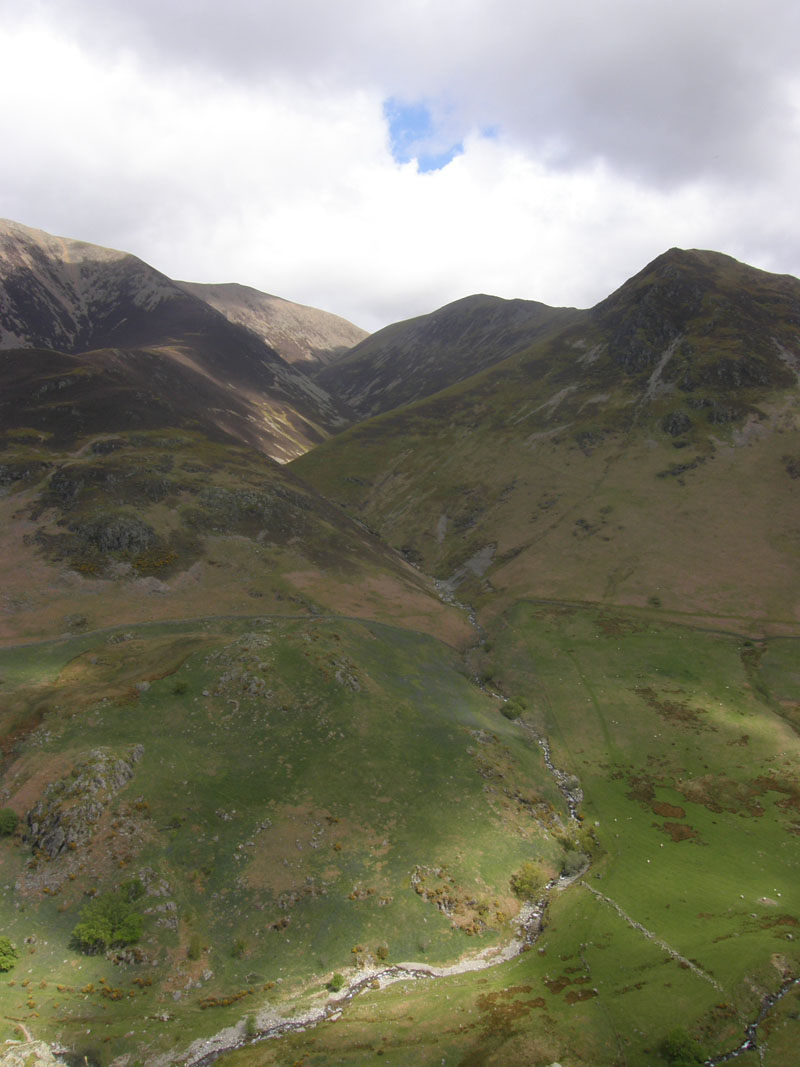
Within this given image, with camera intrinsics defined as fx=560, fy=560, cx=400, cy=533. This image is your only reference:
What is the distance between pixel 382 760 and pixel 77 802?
23.8 metres

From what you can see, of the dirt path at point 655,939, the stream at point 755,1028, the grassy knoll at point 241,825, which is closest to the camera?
the stream at point 755,1028

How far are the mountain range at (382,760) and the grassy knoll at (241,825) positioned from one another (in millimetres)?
239

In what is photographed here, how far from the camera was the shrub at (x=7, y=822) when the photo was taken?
1513 inches

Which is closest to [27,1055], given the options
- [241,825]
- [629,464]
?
[241,825]

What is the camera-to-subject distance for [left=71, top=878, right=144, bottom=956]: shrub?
3266cm

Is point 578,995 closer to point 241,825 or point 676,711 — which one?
point 241,825

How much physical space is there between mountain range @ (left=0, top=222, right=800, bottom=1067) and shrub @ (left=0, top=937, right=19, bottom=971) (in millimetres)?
140

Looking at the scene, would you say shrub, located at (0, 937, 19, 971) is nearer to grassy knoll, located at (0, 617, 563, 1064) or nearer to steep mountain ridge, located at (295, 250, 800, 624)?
grassy knoll, located at (0, 617, 563, 1064)

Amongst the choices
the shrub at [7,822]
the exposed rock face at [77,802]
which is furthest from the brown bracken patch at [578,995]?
the shrub at [7,822]

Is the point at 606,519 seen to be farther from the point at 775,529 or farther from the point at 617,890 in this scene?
the point at 617,890

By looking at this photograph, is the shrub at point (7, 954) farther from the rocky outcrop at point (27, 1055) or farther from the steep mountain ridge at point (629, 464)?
the steep mountain ridge at point (629, 464)

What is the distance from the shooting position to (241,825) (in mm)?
41625

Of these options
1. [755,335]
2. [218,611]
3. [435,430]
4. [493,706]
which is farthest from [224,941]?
[755,335]

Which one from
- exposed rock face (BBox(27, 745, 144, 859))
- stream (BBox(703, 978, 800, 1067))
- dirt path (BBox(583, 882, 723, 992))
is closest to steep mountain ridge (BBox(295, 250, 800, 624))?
dirt path (BBox(583, 882, 723, 992))
